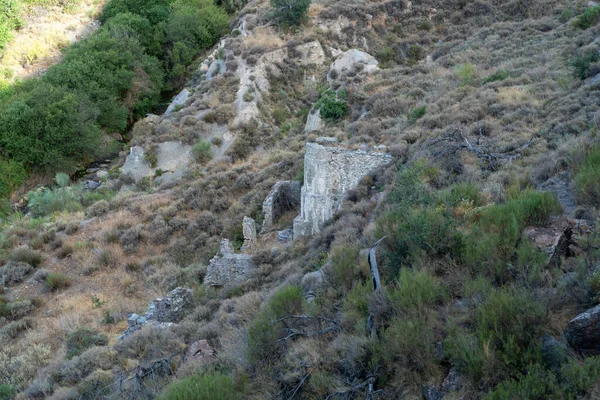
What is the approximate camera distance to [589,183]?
6.02 meters

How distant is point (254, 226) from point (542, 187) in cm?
872

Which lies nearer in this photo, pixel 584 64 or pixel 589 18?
Answer: pixel 584 64

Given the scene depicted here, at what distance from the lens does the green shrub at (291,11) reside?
26.8 meters

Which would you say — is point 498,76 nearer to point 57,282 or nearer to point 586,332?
point 586,332

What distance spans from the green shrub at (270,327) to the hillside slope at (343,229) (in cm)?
2

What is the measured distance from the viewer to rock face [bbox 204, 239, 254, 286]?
468 inches

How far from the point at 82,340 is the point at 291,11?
71.5ft

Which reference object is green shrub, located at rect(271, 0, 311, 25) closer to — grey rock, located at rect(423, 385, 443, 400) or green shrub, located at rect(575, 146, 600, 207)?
green shrub, located at rect(575, 146, 600, 207)

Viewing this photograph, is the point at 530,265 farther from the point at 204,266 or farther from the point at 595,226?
the point at 204,266

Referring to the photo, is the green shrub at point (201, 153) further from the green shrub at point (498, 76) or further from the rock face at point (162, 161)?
the green shrub at point (498, 76)

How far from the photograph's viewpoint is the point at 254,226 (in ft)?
46.6

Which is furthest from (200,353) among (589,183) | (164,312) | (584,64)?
(584,64)

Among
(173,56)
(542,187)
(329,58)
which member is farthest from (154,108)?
(542,187)

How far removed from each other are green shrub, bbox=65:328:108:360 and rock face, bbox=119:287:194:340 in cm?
51
